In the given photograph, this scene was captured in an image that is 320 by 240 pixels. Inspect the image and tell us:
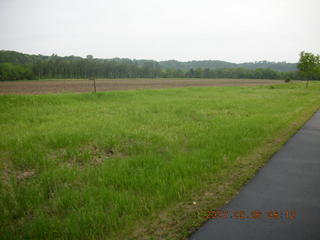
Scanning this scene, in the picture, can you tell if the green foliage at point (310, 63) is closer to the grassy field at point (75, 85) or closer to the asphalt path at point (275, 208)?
the grassy field at point (75, 85)

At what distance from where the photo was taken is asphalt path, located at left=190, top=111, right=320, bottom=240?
2.83m

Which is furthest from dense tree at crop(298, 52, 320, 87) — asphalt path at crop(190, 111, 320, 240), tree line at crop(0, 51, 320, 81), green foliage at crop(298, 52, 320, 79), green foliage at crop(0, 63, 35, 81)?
green foliage at crop(0, 63, 35, 81)

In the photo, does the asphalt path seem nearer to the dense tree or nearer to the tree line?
the dense tree

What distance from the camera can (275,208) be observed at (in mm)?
3383

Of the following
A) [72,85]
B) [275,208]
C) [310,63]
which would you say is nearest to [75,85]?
[72,85]

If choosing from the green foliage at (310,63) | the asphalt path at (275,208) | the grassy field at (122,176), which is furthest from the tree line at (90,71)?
the asphalt path at (275,208)

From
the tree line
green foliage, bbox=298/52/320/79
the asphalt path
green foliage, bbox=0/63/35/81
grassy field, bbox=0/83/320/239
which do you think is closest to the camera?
the asphalt path

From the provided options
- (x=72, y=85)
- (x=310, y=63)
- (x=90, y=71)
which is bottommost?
(x=72, y=85)

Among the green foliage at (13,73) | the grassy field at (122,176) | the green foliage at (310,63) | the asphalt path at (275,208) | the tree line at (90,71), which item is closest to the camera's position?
the asphalt path at (275,208)

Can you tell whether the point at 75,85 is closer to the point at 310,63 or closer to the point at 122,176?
the point at 310,63

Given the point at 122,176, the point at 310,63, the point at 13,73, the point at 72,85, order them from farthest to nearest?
the point at 13,73 → the point at 72,85 → the point at 310,63 → the point at 122,176

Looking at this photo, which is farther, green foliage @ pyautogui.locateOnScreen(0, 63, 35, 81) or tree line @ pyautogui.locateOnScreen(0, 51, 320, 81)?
tree line @ pyautogui.locateOnScreen(0, 51, 320, 81)

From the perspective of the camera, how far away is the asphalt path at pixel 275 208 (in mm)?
2834

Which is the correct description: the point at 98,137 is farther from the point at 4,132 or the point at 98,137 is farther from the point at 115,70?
the point at 115,70
